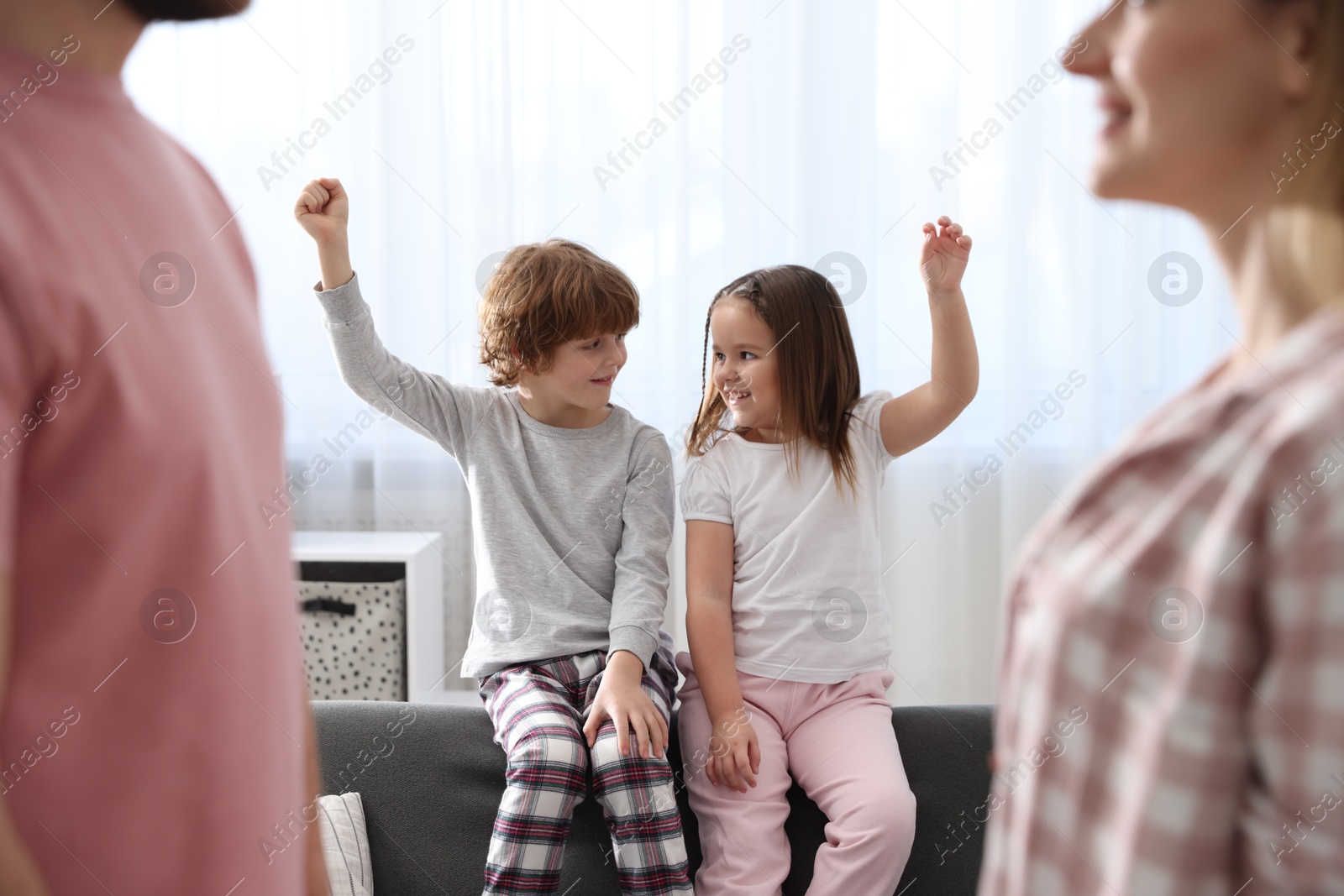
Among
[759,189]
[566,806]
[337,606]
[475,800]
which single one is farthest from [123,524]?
[759,189]

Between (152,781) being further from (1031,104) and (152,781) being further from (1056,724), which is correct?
(1031,104)

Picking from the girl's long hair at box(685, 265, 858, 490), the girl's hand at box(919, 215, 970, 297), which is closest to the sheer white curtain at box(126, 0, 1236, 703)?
the girl's long hair at box(685, 265, 858, 490)

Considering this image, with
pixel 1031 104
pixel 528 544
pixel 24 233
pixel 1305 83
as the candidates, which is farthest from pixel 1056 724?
pixel 1031 104

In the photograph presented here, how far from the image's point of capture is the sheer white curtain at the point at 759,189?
2330 mm

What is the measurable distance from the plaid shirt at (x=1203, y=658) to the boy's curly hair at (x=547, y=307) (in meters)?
1.07

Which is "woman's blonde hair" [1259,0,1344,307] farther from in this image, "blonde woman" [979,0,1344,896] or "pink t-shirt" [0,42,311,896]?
"pink t-shirt" [0,42,311,896]

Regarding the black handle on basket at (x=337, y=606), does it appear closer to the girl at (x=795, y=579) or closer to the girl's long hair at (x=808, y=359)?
the girl at (x=795, y=579)

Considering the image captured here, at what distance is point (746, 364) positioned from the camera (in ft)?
5.01

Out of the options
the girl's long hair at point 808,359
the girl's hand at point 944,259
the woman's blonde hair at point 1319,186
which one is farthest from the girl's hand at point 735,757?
the woman's blonde hair at point 1319,186

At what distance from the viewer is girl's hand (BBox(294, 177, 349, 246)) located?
1.28 m

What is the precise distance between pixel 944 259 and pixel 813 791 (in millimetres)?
752

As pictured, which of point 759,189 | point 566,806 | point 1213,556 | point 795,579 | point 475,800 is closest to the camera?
point 1213,556

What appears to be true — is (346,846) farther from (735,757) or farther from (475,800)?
(735,757)

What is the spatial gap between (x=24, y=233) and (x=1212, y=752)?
0.53 metres
